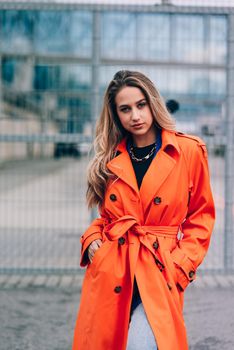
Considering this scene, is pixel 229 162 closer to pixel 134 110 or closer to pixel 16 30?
pixel 16 30

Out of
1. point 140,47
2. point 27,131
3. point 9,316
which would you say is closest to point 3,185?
point 27,131

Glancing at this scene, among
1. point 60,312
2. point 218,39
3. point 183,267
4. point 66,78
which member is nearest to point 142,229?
point 183,267

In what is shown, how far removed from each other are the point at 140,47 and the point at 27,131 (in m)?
1.59

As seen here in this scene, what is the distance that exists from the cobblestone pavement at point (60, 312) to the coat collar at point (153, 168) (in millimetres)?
Answer: 2027

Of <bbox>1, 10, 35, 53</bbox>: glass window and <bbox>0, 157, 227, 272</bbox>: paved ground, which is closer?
<bbox>1, 10, 35, 53</bbox>: glass window

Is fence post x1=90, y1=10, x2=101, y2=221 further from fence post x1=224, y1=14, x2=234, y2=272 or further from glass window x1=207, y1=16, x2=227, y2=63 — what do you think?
fence post x1=224, y1=14, x2=234, y2=272

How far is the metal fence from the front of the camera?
256 inches

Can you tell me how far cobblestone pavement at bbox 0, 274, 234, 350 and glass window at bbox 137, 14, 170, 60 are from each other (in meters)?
2.46

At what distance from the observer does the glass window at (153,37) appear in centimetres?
665

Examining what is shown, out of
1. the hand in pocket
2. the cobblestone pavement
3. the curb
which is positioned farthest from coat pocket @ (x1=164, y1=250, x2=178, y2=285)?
the curb

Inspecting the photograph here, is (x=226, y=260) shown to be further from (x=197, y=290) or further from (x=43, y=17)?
Result: (x=43, y=17)

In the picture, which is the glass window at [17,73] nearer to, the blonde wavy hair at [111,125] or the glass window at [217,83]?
the glass window at [217,83]

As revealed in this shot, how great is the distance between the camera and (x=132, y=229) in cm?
307

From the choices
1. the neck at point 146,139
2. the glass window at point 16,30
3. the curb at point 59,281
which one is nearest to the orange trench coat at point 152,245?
the neck at point 146,139
